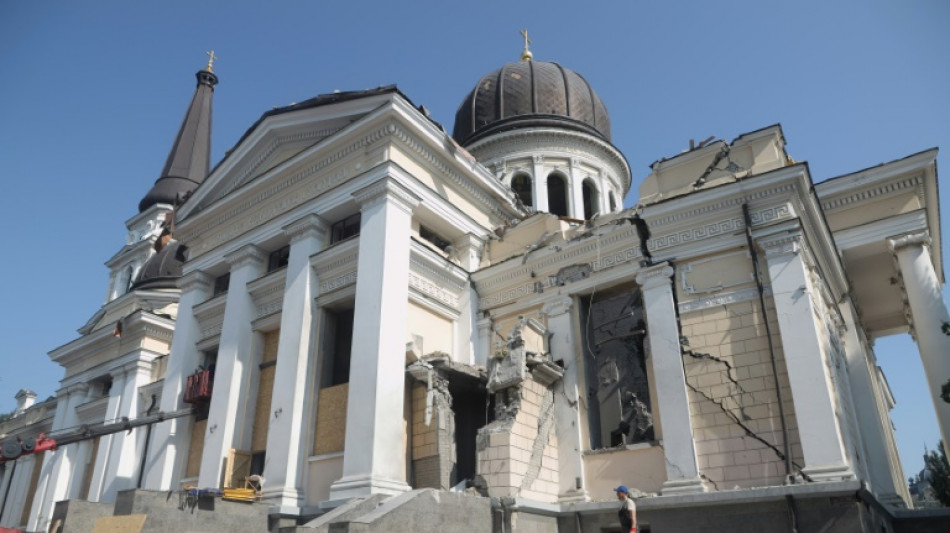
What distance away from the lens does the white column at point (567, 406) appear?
41.0ft

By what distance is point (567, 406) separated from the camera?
1324 centimetres

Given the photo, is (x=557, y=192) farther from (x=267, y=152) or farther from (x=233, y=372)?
(x=233, y=372)

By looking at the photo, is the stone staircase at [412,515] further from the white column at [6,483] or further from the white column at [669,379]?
the white column at [6,483]

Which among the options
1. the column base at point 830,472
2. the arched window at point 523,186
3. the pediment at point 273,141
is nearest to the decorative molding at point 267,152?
the pediment at point 273,141

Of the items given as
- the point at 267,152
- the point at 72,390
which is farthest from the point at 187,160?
the point at 267,152

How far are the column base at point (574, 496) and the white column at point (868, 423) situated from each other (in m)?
5.18

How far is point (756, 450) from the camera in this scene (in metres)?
10.7

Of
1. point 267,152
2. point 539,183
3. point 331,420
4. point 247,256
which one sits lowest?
point 331,420

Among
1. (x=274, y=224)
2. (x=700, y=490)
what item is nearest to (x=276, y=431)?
(x=274, y=224)

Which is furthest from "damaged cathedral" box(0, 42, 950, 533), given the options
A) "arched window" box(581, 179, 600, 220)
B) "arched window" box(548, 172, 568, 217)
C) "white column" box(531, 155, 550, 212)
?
"arched window" box(581, 179, 600, 220)

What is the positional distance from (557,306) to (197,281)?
11.0m

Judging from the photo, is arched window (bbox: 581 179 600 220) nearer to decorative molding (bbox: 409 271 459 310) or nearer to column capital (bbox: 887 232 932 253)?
decorative molding (bbox: 409 271 459 310)

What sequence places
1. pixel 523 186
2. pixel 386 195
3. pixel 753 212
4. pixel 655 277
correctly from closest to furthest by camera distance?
pixel 753 212 < pixel 655 277 < pixel 386 195 < pixel 523 186

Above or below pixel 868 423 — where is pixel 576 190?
above
